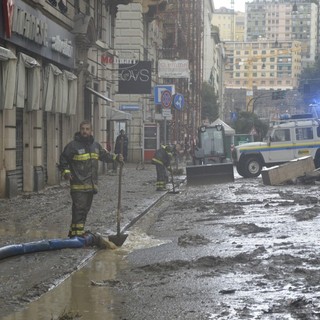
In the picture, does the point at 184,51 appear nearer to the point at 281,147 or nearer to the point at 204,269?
the point at 281,147

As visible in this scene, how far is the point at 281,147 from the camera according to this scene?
3041 cm

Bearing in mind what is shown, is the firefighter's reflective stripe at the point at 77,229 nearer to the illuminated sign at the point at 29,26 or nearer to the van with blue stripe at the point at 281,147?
the illuminated sign at the point at 29,26

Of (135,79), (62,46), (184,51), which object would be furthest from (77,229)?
(184,51)

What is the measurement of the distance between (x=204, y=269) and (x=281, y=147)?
22494 millimetres

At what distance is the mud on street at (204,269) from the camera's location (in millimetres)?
6545

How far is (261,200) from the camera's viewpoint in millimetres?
18109

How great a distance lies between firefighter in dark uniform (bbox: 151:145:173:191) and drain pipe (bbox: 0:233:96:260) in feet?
38.4

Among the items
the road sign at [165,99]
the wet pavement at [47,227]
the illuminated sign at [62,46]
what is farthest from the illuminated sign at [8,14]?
the road sign at [165,99]

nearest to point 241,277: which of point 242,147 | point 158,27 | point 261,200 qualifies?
point 261,200

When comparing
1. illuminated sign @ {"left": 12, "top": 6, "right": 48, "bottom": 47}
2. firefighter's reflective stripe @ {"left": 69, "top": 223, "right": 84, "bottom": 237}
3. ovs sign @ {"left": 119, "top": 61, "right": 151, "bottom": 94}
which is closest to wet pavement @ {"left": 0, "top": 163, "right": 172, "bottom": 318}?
firefighter's reflective stripe @ {"left": 69, "top": 223, "right": 84, "bottom": 237}

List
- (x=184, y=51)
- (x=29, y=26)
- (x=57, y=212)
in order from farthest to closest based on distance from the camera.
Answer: (x=184, y=51) → (x=29, y=26) → (x=57, y=212)

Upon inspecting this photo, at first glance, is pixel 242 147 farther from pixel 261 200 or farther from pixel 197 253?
pixel 197 253

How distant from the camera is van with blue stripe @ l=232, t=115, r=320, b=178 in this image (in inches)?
1184

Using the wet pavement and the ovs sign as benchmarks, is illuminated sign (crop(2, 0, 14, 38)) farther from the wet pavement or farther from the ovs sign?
the ovs sign
